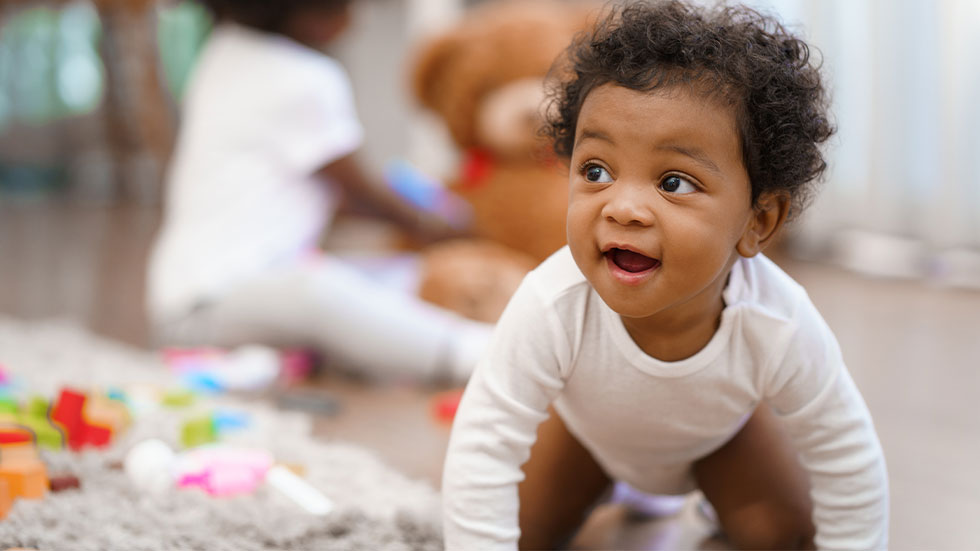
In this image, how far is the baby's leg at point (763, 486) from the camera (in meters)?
0.75

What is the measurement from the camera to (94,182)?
12.1 ft

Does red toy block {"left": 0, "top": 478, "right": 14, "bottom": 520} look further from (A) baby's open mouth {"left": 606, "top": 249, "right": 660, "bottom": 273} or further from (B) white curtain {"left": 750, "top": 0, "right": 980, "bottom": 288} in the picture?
(B) white curtain {"left": 750, "top": 0, "right": 980, "bottom": 288}

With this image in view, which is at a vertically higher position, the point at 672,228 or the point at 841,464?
the point at 672,228

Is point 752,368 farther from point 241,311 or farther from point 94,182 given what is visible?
point 94,182

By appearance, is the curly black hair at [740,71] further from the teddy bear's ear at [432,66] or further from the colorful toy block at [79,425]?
the teddy bear's ear at [432,66]

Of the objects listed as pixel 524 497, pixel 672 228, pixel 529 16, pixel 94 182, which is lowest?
pixel 94 182

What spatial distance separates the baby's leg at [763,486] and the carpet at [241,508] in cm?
23

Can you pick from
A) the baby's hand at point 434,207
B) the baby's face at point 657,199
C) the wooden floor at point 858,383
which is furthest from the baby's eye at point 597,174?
the baby's hand at point 434,207

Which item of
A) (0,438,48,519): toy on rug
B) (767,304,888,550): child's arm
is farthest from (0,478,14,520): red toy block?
(767,304,888,550): child's arm

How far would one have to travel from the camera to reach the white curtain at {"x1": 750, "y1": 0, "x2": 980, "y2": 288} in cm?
184

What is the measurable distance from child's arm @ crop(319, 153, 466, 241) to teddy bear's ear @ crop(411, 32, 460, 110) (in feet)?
0.90

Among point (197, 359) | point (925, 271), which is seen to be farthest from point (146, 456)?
point (925, 271)

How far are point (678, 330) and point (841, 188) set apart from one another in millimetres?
1612

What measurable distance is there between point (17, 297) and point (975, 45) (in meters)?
1.81
